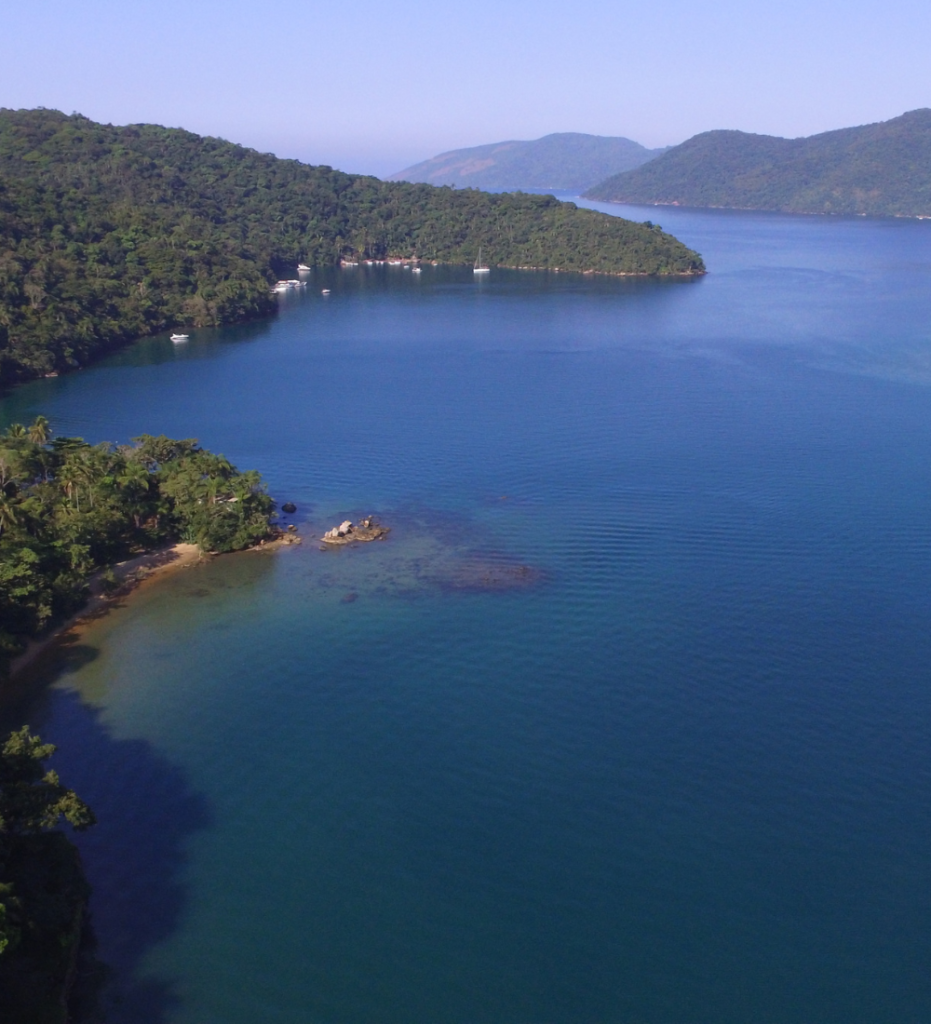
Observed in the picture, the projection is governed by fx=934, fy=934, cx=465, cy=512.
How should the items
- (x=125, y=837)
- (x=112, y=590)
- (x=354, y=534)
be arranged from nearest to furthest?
(x=125, y=837), (x=112, y=590), (x=354, y=534)

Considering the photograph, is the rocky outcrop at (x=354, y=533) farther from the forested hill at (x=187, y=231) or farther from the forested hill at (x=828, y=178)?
the forested hill at (x=828, y=178)

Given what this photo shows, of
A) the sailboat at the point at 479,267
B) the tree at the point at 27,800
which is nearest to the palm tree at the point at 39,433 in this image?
the tree at the point at 27,800

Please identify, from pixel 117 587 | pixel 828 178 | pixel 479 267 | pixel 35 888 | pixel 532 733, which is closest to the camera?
pixel 35 888

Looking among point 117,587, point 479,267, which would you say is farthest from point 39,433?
point 479,267

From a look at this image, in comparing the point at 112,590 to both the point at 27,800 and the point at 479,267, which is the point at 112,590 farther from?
the point at 479,267

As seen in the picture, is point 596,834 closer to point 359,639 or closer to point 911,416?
point 359,639

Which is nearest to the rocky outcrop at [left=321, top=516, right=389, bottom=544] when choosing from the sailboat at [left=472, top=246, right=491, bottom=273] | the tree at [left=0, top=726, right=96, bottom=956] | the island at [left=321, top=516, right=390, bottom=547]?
the island at [left=321, top=516, right=390, bottom=547]

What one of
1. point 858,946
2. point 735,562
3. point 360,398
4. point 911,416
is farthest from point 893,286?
point 858,946
